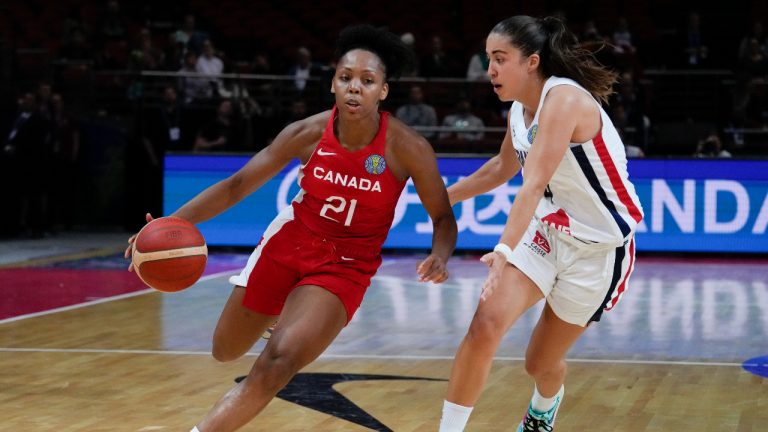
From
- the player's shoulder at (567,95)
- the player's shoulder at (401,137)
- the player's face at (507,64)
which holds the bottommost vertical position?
the player's shoulder at (401,137)

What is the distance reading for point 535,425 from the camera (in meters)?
5.48

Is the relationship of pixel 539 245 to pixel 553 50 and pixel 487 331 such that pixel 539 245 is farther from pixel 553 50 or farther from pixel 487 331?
pixel 553 50

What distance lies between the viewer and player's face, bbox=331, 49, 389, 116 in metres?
4.98

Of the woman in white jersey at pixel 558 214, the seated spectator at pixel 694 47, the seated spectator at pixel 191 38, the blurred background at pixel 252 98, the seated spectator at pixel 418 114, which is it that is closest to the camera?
the woman in white jersey at pixel 558 214

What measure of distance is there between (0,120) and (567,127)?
13352 mm

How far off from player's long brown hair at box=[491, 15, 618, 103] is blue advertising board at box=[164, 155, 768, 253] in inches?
352

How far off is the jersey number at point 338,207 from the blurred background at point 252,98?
981 cm

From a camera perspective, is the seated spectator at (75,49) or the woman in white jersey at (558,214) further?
the seated spectator at (75,49)

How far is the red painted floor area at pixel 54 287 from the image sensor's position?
1051 cm

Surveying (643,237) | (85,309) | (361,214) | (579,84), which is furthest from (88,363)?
(643,237)

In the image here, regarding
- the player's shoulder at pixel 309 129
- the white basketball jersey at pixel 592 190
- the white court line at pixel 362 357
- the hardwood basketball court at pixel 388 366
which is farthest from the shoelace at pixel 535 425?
the white court line at pixel 362 357

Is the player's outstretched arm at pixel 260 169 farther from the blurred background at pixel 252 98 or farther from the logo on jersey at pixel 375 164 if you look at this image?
the blurred background at pixel 252 98

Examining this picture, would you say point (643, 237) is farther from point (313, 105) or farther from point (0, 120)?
point (0, 120)

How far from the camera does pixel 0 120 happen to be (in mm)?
16609
